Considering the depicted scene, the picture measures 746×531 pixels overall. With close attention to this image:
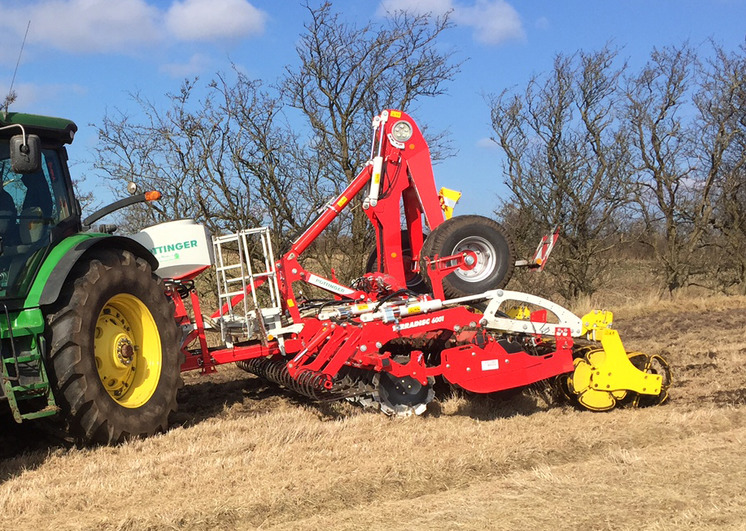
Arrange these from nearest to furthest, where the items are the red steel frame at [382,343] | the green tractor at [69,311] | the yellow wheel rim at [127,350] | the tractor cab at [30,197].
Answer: the tractor cab at [30,197]
the green tractor at [69,311]
the yellow wheel rim at [127,350]
the red steel frame at [382,343]

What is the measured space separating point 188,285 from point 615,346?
3544 mm

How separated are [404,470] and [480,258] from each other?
3.29 m

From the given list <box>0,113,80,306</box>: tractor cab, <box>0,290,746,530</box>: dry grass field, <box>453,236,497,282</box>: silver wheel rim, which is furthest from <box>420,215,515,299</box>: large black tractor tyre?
<box>0,113,80,306</box>: tractor cab

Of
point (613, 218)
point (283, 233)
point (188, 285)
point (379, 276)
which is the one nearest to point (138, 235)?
point (188, 285)

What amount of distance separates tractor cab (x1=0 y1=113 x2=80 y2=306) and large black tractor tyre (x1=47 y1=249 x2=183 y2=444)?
0.29 metres

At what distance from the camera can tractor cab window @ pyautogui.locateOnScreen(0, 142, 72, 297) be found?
473 cm

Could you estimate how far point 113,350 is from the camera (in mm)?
5168

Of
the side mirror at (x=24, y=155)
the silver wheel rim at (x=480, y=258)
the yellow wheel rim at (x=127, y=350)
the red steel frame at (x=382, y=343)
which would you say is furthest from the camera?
the silver wheel rim at (x=480, y=258)

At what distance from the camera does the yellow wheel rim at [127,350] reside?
5.16 metres

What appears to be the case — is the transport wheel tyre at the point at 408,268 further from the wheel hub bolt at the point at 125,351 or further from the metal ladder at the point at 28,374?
the metal ladder at the point at 28,374

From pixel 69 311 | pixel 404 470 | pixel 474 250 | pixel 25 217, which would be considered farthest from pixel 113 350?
pixel 474 250

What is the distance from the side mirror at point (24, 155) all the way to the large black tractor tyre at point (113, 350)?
83cm

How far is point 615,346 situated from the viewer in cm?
605

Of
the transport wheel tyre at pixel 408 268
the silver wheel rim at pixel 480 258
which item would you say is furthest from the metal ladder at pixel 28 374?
the transport wheel tyre at pixel 408 268
